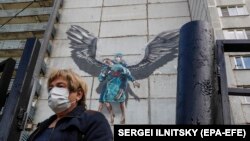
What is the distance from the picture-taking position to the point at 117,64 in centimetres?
713

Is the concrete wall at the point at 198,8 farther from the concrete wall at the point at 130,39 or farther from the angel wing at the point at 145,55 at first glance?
the angel wing at the point at 145,55

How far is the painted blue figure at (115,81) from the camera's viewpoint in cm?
643

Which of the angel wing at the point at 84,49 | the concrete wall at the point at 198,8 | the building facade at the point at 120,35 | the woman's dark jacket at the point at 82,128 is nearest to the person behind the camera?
the woman's dark jacket at the point at 82,128

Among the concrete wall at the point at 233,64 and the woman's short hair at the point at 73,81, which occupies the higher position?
the concrete wall at the point at 233,64

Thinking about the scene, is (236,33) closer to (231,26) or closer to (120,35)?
(231,26)

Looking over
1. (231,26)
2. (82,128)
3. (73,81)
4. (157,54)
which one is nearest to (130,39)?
(157,54)

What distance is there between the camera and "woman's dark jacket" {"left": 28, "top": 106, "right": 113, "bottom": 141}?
1.54 meters

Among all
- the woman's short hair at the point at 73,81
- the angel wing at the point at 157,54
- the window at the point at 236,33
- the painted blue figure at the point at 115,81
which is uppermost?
the window at the point at 236,33

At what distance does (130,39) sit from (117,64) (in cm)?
105

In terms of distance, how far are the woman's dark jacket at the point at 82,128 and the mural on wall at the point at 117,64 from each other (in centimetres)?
441

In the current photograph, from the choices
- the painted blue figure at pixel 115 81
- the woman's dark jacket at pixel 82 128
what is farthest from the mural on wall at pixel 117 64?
the woman's dark jacket at pixel 82 128

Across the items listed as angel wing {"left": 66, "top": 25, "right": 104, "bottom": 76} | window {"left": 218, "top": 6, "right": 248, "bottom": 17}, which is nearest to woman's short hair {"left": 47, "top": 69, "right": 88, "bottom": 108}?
angel wing {"left": 66, "top": 25, "right": 104, "bottom": 76}

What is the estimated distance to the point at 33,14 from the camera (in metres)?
8.41

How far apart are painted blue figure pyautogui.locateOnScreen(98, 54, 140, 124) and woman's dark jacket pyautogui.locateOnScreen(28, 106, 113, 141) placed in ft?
14.5
